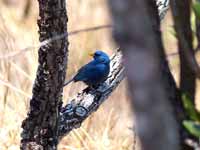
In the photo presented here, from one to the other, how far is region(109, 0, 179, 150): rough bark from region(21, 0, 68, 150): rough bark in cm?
90

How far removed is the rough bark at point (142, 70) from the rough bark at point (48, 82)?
90cm

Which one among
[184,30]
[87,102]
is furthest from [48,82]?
[184,30]

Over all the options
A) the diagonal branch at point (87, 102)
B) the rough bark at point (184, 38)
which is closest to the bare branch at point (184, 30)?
the rough bark at point (184, 38)

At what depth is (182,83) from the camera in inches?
39.2

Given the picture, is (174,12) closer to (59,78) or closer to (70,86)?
(59,78)

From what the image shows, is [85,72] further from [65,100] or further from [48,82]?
[65,100]

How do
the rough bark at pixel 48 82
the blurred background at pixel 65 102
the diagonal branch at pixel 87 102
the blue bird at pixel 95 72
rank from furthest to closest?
1. the blurred background at pixel 65 102
2. the blue bird at pixel 95 72
3. the diagonal branch at pixel 87 102
4. the rough bark at pixel 48 82

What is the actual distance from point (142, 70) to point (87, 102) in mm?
1281

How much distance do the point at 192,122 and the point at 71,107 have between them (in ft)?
3.67

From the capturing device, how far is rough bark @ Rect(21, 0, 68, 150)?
66.0 inches

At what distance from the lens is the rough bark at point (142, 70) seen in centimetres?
76

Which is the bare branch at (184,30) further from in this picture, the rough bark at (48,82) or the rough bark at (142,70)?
the rough bark at (48,82)

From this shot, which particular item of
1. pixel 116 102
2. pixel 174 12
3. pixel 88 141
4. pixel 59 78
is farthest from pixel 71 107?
pixel 116 102

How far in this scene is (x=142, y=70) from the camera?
0.75 meters
